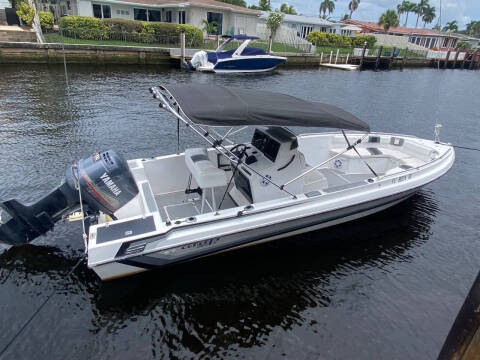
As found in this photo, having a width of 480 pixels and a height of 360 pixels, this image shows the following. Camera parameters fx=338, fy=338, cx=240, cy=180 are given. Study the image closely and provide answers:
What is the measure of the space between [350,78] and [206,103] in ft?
80.4

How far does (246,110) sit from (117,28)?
89.3ft

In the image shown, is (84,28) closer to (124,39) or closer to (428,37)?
(124,39)

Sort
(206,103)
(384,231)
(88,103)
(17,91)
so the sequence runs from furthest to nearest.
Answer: (17,91) → (88,103) → (384,231) → (206,103)

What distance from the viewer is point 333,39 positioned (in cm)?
4028

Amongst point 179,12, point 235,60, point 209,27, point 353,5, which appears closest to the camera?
point 235,60

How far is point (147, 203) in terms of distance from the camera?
17.7 feet

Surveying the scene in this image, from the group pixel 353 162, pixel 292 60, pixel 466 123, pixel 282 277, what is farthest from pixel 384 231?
pixel 292 60

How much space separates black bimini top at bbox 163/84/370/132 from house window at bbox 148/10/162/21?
34.7 m

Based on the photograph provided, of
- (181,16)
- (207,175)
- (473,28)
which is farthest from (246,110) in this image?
(473,28)

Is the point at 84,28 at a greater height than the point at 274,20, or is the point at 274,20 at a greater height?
the point at 274,20

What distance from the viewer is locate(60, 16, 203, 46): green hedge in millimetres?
25953

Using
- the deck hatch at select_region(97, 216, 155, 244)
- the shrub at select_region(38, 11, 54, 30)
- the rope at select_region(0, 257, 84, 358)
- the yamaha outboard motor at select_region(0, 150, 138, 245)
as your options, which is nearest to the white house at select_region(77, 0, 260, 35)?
the shrub at select_region(38, 11, 54, 30)

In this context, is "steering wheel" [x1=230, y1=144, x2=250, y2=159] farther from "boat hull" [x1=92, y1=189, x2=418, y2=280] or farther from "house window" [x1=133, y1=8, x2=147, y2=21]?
"house window" [x1=133, y1=8, x2=147, y2=21]

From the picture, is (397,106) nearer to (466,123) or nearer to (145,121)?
(466,123)
